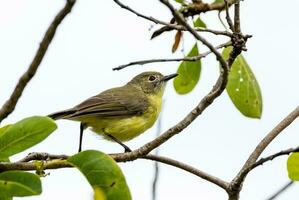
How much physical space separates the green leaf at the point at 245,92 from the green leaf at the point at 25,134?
5.01ft

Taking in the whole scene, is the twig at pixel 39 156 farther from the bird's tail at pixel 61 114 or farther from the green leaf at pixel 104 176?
the bird's tail at pixel 61 114

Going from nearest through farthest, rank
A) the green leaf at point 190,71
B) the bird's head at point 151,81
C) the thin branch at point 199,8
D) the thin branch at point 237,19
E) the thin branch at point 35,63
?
the thin branch at point 35,63
the thin branch at point 237,19
the thin branch at point 199,8
the green leaf at point 190,71
the bird's head at point 151,81

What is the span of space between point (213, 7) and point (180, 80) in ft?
3.00

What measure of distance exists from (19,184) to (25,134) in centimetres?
23

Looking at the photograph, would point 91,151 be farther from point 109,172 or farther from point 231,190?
point 231,190

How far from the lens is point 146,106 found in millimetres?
7266

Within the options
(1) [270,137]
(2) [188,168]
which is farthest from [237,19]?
(2) [188,168]

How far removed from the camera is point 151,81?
27.9 feet

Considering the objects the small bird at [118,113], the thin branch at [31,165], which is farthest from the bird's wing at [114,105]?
the thin branch at [31,165]

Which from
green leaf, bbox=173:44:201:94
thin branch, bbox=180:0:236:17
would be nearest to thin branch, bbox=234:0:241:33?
thin branch, bbox=180:0:236:17

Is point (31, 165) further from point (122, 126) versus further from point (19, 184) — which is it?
point (122, 126)

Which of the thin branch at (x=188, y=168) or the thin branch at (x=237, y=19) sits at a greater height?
the thin branch at (x=237, y=19)

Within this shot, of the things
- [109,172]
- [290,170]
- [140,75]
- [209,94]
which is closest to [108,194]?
[109,172]

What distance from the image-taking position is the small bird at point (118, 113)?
6443 mm
